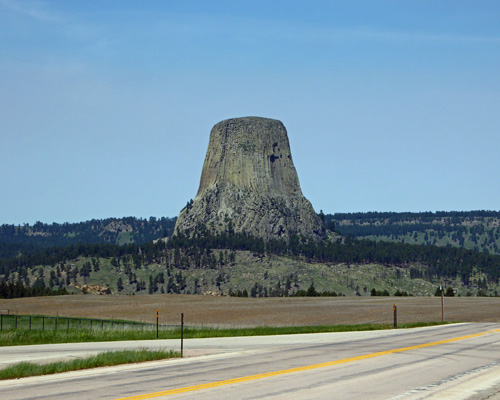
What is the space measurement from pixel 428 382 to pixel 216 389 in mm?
6353

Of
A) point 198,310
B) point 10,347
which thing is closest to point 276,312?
point 198,310

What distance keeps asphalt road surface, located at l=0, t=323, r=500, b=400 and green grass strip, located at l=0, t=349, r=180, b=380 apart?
0.78 meters

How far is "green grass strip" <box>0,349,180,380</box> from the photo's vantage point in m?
24.0

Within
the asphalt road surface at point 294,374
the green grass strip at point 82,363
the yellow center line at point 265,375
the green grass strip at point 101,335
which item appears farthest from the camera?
the green grass strip at point 101,335

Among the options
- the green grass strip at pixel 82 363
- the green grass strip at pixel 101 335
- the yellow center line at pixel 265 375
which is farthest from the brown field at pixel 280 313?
the green grass strip at pixel 82 363

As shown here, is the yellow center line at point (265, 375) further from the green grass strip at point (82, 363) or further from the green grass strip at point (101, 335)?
A: the green grass strip at point (101, 335)

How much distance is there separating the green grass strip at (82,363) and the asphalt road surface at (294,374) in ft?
2.57

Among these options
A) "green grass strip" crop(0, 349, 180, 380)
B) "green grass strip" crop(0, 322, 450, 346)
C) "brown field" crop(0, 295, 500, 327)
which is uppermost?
"green grass strip" crop(0, 349, 180, 380)

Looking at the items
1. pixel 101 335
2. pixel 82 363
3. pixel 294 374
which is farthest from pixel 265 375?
pixel 101 335

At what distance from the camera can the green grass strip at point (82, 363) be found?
24.0m

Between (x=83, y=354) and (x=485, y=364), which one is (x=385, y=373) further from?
(x=83, y=354)

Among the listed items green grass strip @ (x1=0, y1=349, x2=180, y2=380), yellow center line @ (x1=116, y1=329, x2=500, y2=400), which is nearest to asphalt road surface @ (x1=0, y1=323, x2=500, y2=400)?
yellow center line @ (x1=116, y1=329, x2=500, y2=400)

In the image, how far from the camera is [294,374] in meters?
23.1

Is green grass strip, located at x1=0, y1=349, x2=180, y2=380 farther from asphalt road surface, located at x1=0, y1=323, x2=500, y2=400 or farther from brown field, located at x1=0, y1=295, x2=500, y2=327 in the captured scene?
brown field, located at x1=0, y1=295, x2=500, y2=327
